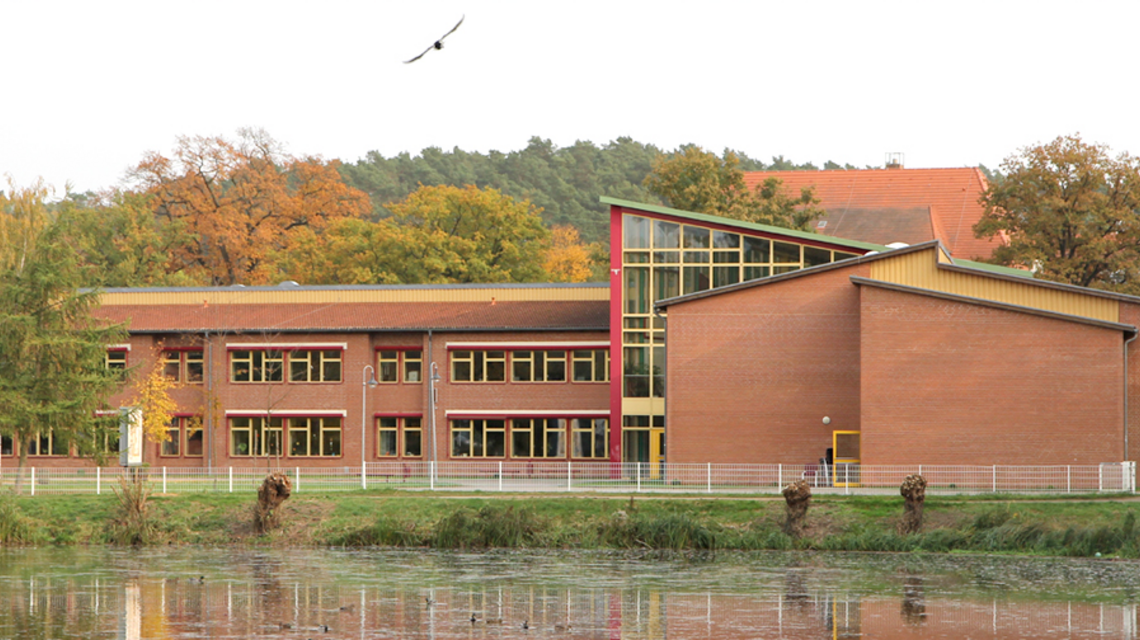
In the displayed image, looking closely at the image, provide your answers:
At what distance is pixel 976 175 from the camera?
71188 millimetres

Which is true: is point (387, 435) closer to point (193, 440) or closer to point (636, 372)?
point (193, 440)

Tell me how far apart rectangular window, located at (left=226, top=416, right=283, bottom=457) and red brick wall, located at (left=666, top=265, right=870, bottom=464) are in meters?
16.1

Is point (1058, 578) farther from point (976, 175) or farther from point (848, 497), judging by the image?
point (976, 175)

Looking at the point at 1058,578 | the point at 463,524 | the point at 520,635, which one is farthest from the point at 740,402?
the point at 520,635

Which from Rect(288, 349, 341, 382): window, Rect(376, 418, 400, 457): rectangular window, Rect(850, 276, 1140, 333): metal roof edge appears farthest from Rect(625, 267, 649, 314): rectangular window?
Rect(288, 349, 341, 382): window

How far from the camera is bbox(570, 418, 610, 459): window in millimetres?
47594

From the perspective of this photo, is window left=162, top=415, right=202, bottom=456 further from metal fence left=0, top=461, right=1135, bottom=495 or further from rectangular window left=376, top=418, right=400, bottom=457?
metal fence left=0, top=461, right=1135, bottom=495

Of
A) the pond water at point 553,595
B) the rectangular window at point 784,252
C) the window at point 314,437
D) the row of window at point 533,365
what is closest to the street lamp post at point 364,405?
the window at point 314,437

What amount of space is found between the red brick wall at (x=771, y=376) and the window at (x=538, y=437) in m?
8.32

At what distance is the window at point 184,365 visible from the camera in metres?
49.0

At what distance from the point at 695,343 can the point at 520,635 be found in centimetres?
2257

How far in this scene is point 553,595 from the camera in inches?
899

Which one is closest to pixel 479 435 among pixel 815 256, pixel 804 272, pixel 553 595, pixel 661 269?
pixel 661 269

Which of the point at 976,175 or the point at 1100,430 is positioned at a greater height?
the point at 976,175
